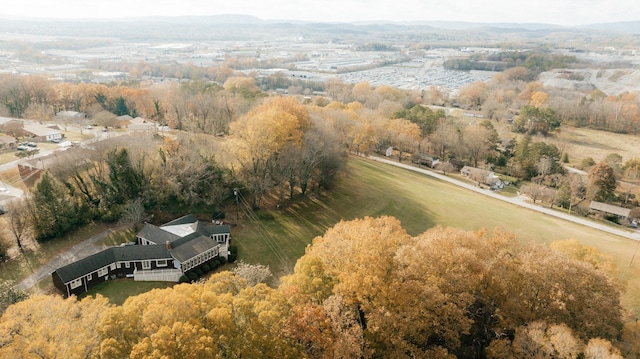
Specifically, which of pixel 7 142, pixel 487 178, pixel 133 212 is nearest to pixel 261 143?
pixel 133 212

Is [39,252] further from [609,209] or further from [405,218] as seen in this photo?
[609,209]

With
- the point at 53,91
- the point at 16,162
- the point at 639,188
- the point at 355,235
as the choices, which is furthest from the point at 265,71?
the point at 355,235

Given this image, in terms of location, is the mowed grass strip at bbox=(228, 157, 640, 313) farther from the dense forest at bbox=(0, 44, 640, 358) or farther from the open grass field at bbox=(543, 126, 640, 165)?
the open grass field at bbox=(543, 126, 640, 165)

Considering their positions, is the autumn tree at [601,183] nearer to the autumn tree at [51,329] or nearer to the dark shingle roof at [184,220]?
the dark shingle roof at [184,220]

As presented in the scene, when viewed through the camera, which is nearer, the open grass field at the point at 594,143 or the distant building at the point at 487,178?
the distant building at the point at 487,178

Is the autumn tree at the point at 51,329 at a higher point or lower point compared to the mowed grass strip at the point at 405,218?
higher

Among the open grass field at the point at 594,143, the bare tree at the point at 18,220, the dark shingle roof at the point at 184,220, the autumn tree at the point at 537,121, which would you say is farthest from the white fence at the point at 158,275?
the autumn tree at the point at 537,121

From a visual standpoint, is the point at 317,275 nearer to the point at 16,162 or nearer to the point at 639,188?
the point at 16,162
